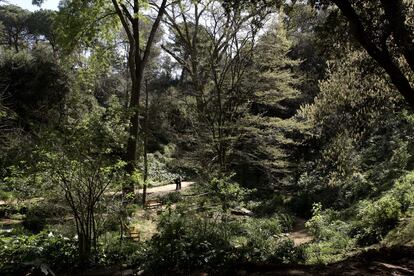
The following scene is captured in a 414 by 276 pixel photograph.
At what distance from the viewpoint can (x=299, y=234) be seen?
13391 millimetres

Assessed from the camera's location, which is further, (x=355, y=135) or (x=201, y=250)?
(x=355, y=135)

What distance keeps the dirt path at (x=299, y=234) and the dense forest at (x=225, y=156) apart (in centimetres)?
11

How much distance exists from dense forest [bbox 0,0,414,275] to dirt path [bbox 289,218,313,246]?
106mm

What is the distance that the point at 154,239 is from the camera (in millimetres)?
6262

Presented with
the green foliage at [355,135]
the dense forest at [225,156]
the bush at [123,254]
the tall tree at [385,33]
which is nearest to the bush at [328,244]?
the dense forest at [225,156]

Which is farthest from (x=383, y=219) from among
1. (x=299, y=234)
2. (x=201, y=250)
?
(x=299, y=234)

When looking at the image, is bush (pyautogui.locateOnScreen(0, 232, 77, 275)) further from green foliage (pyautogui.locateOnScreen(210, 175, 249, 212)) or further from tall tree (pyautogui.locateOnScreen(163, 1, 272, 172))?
tall tree (pyautogui.locateOnScreen(163, 1, 272, 172))

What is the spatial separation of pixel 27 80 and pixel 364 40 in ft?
79.2

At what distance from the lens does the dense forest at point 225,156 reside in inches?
240

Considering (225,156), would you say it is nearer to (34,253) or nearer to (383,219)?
(383,219)

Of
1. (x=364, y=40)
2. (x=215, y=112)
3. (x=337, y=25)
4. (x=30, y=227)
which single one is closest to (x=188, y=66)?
(x=215, y=112)

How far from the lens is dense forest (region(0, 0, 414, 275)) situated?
6.10m

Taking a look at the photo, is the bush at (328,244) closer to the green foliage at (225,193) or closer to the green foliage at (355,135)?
the green foliage at (225,193)

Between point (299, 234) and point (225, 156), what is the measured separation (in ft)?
17.7
